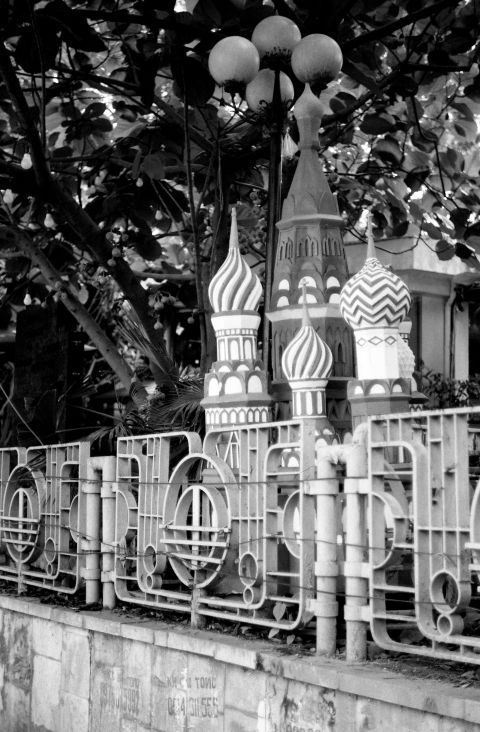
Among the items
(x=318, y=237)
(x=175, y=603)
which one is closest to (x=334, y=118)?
(x=318, y=237)

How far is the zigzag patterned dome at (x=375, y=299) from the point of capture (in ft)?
18.0

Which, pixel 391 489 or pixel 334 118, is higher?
pixel 334 118

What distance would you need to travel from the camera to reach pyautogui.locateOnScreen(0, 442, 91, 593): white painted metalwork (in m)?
6.67

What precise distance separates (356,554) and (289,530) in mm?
493

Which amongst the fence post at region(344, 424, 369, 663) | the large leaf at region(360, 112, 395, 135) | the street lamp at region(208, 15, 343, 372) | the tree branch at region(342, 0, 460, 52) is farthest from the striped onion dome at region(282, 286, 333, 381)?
the large leaf at region(360, 112, 395, 135)

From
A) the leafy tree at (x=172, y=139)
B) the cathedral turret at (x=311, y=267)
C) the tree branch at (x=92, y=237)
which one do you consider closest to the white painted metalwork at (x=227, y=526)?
the cathedral turret at (x=311, y=267)

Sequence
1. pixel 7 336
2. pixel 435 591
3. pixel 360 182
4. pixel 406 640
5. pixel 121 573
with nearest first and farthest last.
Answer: pixel 435 591 → pixel 406 640 → pixel 121 573 → pixel 360 182 → pixel 7 336

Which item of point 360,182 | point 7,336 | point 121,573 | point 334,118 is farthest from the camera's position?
point 7,336

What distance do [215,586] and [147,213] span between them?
4.86 metres

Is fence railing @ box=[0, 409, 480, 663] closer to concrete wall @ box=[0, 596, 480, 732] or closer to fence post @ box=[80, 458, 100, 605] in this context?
fence post @ box=[80, 458, 100, 605]

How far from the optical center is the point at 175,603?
19.1ft

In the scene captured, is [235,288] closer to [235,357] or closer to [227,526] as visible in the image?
[235,357]

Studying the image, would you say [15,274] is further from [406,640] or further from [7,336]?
[406,640]

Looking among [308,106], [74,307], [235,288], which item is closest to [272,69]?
[308,106]
